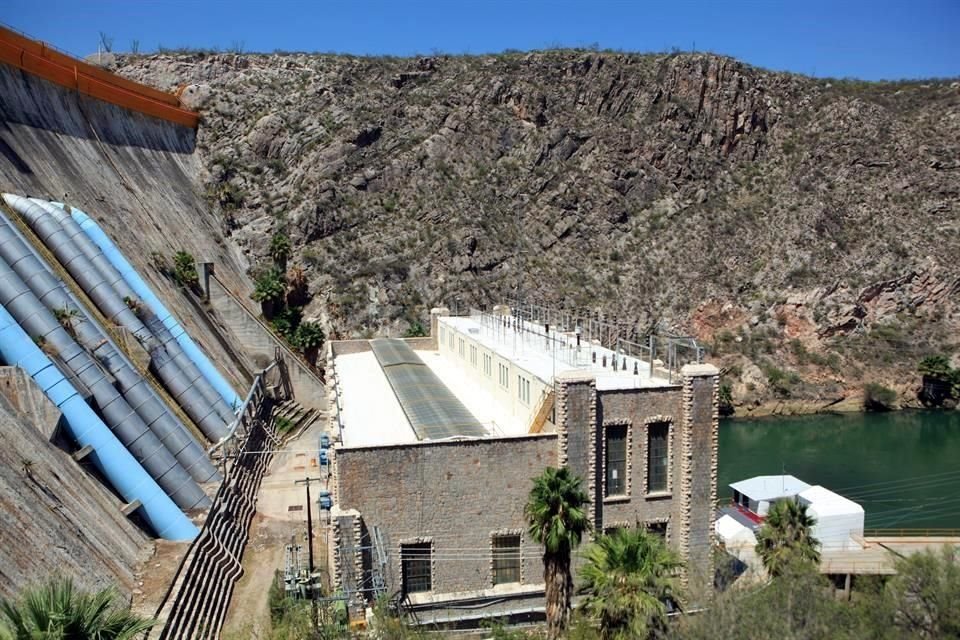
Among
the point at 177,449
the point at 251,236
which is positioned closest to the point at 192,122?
the point at 251,236

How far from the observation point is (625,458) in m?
24.7

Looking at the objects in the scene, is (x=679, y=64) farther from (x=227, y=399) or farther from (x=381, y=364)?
(x=227, y=399)

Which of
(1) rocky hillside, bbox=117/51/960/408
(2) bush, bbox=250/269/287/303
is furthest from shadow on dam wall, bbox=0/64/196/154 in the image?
(2) bush, bbox=250/269/287/303

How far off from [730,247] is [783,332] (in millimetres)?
11284

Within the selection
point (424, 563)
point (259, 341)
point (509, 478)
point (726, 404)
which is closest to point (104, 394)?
point (424, 563)

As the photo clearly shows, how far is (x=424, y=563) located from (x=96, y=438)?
12058 mm

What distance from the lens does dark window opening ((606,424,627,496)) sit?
2455 centimetres

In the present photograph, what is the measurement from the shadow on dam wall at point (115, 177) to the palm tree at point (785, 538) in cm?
2993

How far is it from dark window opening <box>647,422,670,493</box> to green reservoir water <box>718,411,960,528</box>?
69.1 feet

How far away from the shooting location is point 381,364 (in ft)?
131

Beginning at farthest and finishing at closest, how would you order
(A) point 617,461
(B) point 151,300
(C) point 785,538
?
(B) point 151,300, (C) point 785,538, (A) point 617,461

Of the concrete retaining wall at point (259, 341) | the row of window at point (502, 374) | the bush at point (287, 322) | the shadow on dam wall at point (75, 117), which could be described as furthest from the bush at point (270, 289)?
the row of window at point (502, 374)

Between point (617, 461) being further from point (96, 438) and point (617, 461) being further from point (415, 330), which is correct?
point (415, 330)

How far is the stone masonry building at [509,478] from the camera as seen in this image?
2228 centimetres
